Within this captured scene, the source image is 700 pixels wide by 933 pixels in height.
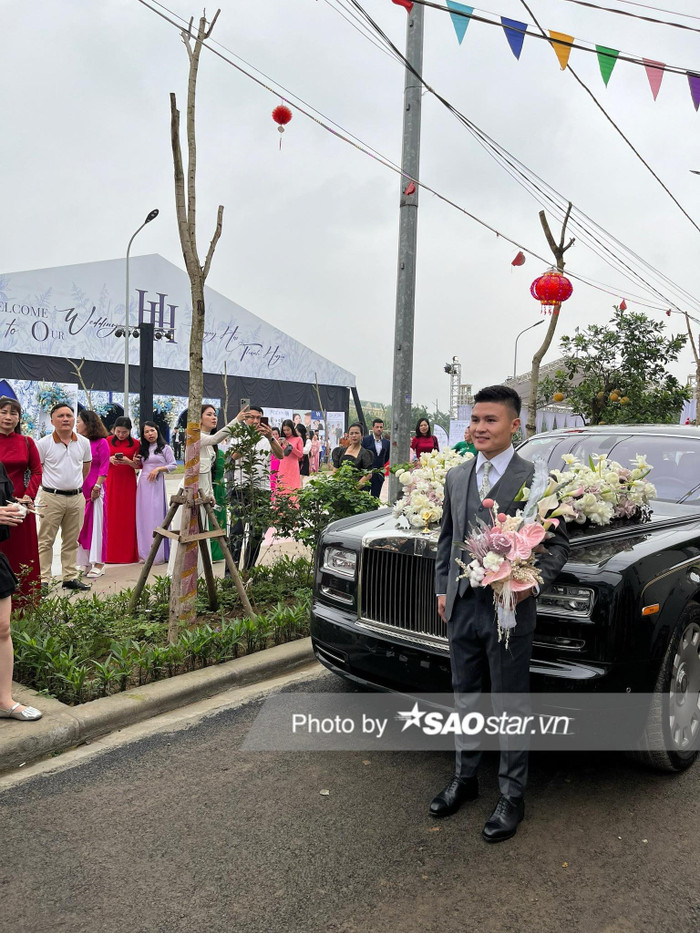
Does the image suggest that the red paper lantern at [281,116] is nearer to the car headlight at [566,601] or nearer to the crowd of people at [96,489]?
the crowd of people at [96,489]

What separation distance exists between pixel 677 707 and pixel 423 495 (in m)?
1.63

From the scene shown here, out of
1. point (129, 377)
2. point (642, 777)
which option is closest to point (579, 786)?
point (642, 777)

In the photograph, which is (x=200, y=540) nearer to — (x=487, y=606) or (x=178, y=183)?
(x=178, y=183)

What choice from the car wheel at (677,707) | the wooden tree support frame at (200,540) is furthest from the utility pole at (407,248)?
the car wheel at (677,707)

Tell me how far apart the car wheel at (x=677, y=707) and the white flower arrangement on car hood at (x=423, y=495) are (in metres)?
1.30

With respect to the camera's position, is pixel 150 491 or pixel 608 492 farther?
pixel 150 491

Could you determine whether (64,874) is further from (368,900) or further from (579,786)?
(579,786)

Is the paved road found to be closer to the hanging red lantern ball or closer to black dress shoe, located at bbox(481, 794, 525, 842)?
black dress shoe, located at bbox(481, 794, 525, 842)

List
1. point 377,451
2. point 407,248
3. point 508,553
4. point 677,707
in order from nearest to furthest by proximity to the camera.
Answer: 1. point 508,553
2. point 677,707
3. point 407,248
4. point 377,451

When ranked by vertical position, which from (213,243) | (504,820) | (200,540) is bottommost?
(504,820)

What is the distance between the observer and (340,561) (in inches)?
167

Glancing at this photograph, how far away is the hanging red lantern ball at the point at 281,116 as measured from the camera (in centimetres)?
887

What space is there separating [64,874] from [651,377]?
15.7 metres

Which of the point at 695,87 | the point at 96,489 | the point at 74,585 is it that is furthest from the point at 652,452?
the point at 96,489
